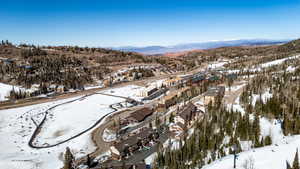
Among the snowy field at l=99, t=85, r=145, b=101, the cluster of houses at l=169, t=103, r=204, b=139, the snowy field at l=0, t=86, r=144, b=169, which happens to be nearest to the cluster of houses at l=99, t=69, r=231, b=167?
the cluster of houses at l=169, t=103, r=204, b=139

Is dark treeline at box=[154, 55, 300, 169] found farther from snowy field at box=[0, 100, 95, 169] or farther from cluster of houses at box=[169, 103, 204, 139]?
snowy field at box=[0, 100, 95, 169]

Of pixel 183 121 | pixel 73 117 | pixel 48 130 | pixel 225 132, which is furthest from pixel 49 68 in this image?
pixel 225 132

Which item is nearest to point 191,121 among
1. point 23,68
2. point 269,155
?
point 269,155

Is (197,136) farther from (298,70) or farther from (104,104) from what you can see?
(298,70)

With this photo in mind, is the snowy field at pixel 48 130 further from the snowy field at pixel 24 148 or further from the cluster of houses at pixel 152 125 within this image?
the cluster of houses at pixel 152 125

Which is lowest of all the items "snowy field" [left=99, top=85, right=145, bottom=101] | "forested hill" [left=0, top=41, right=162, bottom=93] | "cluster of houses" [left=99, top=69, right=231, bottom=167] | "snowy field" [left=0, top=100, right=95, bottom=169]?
"snowy field" [left=0, top=100, right=95, bottom=169]

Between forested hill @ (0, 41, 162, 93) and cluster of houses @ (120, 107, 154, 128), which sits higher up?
forested hill @ (0, 41, 162, 93)


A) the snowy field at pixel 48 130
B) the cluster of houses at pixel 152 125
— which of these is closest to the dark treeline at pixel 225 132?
the cluster of houses at pixel 152 125

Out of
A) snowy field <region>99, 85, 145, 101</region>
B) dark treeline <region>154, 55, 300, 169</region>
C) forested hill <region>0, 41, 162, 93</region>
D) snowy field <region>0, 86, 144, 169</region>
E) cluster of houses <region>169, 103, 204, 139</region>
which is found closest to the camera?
dark treeline <region>154, 55, 300, 169</region>
